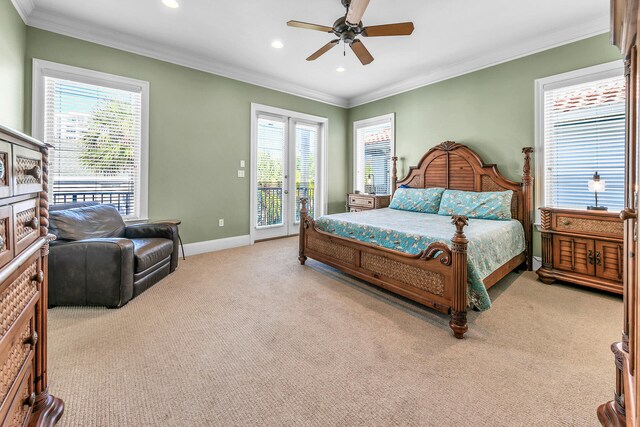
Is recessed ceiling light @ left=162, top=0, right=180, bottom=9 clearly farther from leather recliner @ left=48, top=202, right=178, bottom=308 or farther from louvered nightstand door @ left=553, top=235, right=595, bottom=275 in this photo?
louvered nightstand door @ left=553, top=235, right=595, bottom=275

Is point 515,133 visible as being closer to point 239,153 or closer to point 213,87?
point 239,153

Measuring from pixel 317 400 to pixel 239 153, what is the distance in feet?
12.9

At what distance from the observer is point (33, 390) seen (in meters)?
1.18

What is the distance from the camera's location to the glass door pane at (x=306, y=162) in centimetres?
554

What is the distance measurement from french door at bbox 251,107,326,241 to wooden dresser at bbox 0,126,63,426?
12.1 feet

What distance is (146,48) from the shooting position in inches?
144

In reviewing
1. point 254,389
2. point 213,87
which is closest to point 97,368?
point 254,389

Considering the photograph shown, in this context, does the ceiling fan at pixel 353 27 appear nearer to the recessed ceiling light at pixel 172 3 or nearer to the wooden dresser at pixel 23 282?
the recessed ceiling light at pixel 172 3

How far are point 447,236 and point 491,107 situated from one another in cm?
261

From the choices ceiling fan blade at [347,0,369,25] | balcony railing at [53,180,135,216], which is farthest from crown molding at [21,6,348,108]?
ceiling fan blade at [347,0,369,25]

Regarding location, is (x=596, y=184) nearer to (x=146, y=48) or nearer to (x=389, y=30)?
(x=389, y=30)

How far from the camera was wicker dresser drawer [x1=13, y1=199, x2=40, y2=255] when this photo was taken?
3.16 feet

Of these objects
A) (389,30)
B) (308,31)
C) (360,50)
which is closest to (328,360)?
(389,30)

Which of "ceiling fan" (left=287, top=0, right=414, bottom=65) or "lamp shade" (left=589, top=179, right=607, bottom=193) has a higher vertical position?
"ceiling fan" (left=287, top=0, right=414, bottom=65)
